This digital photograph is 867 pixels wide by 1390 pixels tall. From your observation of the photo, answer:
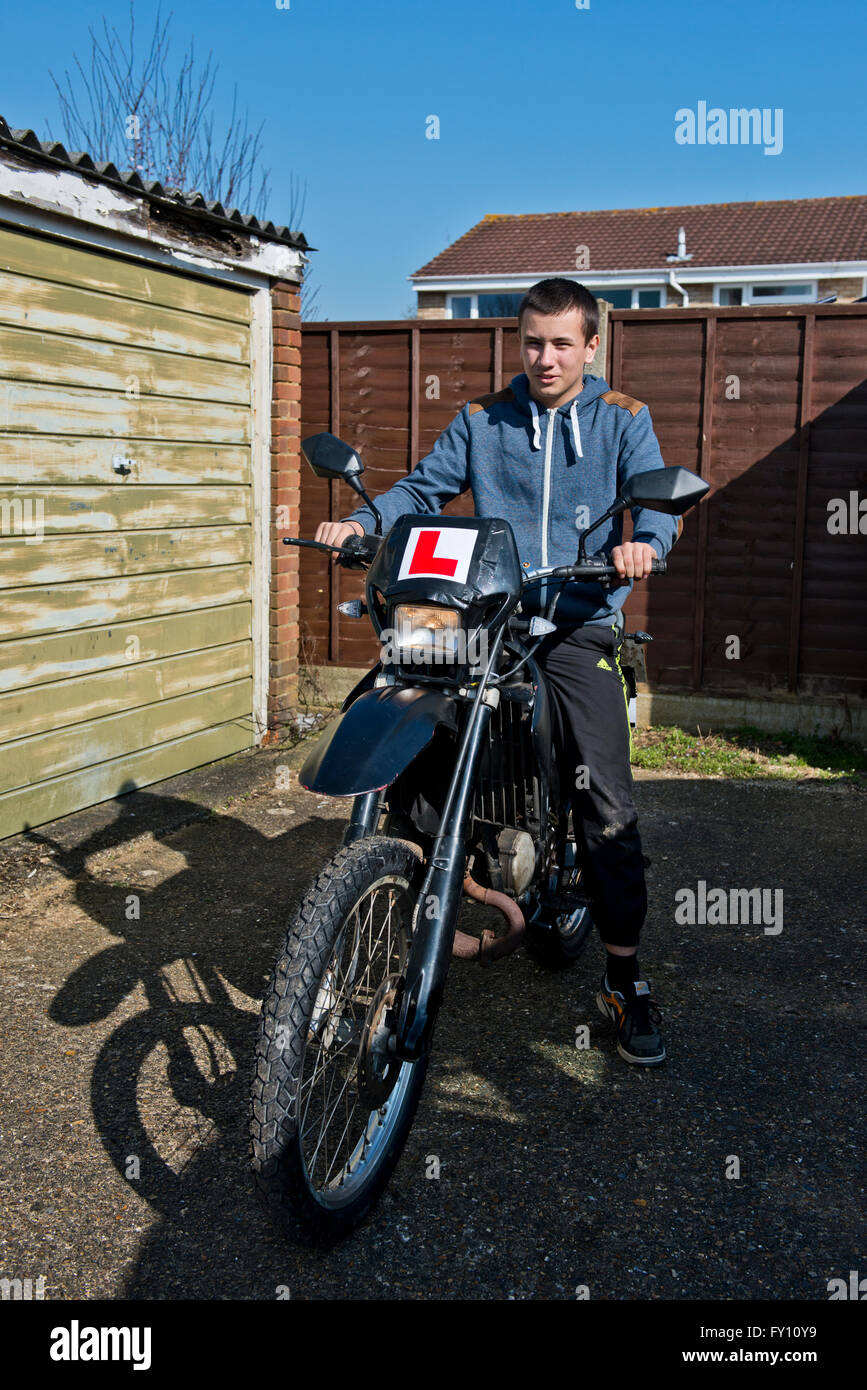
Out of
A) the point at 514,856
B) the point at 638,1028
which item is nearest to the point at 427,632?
the point at 514,856

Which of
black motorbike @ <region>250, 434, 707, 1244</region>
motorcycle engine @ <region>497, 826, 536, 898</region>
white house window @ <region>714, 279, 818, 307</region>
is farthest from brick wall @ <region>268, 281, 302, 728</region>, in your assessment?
white house window @ <region>714, 279, 818, 307</region>

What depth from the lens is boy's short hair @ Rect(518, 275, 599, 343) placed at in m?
3.07

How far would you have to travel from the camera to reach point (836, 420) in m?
6.67

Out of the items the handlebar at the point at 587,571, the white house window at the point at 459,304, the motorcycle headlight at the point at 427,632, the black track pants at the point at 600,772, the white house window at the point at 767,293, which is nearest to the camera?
the motorcycle headlight at the point at 427,632

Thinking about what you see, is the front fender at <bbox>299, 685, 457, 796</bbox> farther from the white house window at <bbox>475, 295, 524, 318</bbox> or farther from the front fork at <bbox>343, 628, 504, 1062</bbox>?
the white house window at <bbox>475, 295, 524, 318</bbox>

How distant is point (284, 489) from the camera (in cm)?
687

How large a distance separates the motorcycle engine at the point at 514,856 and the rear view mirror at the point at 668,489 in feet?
2.86

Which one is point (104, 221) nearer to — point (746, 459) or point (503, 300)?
point (746, 459)

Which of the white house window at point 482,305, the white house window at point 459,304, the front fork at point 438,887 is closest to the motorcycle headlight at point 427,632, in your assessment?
the front fork at point 438,887

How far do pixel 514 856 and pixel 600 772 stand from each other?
38 centimetres

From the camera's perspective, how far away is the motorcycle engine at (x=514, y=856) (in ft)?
9.78

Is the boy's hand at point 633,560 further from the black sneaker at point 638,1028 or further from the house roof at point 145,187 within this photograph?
the house roof at point 145,187
